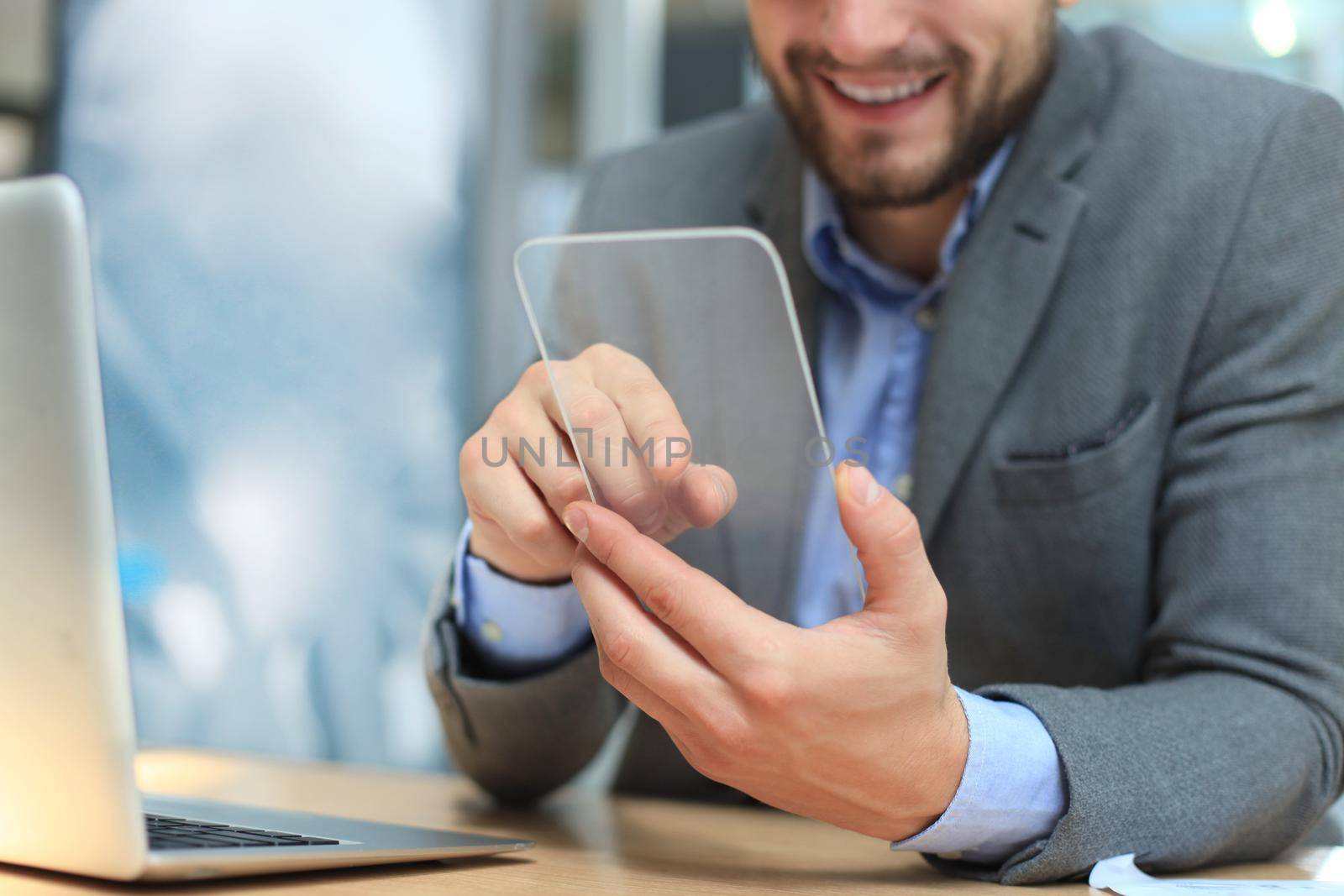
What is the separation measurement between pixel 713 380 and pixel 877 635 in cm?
17

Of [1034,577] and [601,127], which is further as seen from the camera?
[601,127]

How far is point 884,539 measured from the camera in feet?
1.89

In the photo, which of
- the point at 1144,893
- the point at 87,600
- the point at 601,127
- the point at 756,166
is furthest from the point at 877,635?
the point at 601,127

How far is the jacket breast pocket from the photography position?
3.16 feet

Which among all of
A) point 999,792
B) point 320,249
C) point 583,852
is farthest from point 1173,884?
point 320,249

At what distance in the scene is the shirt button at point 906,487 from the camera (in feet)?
3.26

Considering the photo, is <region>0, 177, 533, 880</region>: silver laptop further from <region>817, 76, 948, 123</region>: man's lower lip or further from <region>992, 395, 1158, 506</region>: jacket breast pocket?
<region>817, 76, 948, 123</region>: man's lower lip

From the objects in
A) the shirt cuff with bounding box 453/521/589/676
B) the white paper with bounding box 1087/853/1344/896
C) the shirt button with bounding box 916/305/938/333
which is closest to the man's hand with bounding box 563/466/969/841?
the white paper with bounding box 1087/853/1344/896

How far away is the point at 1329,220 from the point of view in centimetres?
98

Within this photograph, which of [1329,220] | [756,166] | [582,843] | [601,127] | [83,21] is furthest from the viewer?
[601,127]

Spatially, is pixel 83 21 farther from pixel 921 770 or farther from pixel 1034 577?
pixel 921 770

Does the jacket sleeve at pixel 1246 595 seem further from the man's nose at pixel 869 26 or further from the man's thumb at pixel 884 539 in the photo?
the man's nose at pixel 869 26

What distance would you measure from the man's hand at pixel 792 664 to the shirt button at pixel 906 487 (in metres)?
0.37

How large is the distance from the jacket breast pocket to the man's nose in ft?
1.19
